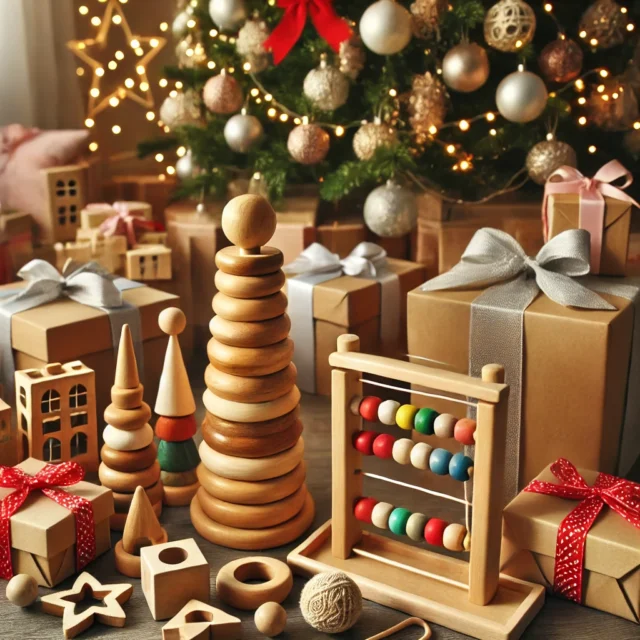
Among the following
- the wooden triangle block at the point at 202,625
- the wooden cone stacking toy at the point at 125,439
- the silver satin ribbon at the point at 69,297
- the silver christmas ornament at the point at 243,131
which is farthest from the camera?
the silver christmas ornament at the point at 243,131

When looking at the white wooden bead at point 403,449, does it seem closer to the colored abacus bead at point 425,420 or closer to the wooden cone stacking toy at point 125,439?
the colored abacus bead at point 425,420

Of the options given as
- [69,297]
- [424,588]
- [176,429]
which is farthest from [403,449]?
[69,297]

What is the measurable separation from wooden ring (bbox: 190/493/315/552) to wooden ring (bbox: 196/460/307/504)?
0.12ft

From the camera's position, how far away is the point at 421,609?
1033 mm

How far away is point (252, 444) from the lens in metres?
1.14

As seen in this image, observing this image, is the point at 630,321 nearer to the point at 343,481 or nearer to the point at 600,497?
the point at 600,497

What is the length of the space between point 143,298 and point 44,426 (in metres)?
0.28

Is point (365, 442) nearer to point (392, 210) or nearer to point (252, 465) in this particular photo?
point (252, 465)

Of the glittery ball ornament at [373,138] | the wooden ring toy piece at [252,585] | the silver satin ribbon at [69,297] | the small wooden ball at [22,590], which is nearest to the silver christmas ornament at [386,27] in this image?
the glittery ball ornament at [373,138]

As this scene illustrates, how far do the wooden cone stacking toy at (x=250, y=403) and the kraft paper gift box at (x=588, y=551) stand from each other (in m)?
0.28

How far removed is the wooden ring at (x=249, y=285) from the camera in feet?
3.63

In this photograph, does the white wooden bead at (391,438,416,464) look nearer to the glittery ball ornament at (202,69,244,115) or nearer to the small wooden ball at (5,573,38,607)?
the small wooden ball at (5,573,38,607)

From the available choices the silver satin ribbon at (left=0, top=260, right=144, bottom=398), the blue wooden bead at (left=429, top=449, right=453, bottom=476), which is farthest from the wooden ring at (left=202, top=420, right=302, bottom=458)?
the silver satin ribbon at (left=0, top=260, right=144, bottom=398)

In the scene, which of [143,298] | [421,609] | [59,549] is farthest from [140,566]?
[143,298]
